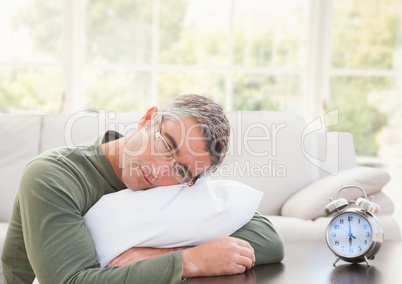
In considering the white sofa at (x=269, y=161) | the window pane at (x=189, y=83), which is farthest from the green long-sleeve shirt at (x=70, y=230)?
the window pane at (x=189, y=83)

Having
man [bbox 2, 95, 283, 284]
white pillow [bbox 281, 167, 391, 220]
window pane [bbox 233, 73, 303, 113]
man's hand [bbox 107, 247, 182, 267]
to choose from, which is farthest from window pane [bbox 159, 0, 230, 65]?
man's hand [bbox 107, 247, 182, 267]

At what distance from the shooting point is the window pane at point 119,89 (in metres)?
4.55

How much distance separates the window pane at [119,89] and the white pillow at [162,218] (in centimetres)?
309

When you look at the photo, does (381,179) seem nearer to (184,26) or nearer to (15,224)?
(15,224)

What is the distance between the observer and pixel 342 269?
149 centimetres

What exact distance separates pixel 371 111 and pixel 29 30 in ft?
8.81

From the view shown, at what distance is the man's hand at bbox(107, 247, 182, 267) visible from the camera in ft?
4.49

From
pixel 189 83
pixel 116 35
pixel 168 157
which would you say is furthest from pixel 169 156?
pixel 116 35

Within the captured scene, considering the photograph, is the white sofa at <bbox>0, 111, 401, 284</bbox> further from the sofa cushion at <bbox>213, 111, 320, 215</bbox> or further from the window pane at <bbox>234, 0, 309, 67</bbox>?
the window pane at <bbox>234, 0, 309, 67</bbox>

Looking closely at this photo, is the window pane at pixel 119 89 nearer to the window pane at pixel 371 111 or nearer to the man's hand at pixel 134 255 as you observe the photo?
the window pane at pixel 371 111

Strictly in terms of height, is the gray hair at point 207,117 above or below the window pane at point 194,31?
below

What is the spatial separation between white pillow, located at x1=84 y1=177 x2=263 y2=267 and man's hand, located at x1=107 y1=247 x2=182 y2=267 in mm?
12

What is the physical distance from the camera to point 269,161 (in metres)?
2.97

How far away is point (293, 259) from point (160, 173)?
0.44 m
